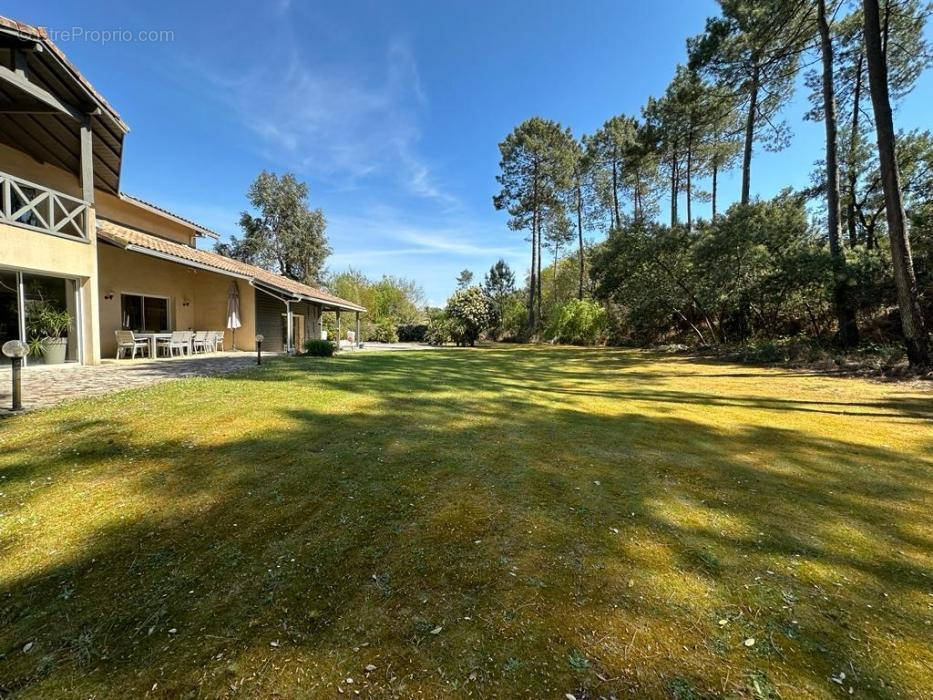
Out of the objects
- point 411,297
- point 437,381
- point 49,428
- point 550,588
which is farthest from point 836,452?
point 411,297

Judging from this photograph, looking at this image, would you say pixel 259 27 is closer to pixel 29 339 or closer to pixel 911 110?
pixel 29 339

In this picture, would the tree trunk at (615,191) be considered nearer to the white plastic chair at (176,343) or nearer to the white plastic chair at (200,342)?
the white plastic chair at (200,342)

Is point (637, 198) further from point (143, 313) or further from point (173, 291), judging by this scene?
point (143, 313)

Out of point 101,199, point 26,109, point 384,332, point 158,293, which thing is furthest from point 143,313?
point 384,332

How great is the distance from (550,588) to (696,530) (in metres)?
1.27

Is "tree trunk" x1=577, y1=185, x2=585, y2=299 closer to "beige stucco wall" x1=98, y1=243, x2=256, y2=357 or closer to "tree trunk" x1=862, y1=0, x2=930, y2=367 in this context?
"tree trunk" x1=862, y1=0, x2=930, y2=367

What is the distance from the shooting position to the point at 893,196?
9195mm

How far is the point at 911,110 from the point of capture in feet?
47.7

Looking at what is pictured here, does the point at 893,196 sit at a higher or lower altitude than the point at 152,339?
higher

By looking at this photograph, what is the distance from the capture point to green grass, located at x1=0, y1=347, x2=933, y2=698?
1.49 m

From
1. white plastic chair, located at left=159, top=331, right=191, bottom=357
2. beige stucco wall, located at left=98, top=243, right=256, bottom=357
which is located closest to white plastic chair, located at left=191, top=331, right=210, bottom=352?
white plastic chair, located at left=159, top=331, right=191, bottom=357

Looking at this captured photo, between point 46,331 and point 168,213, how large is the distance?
8108 mm

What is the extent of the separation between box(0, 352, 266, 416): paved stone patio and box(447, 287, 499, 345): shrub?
1738cm

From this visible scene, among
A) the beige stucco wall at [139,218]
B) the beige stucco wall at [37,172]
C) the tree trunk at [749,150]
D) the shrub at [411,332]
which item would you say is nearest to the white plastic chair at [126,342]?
the beige stucco wall at [37,172]
